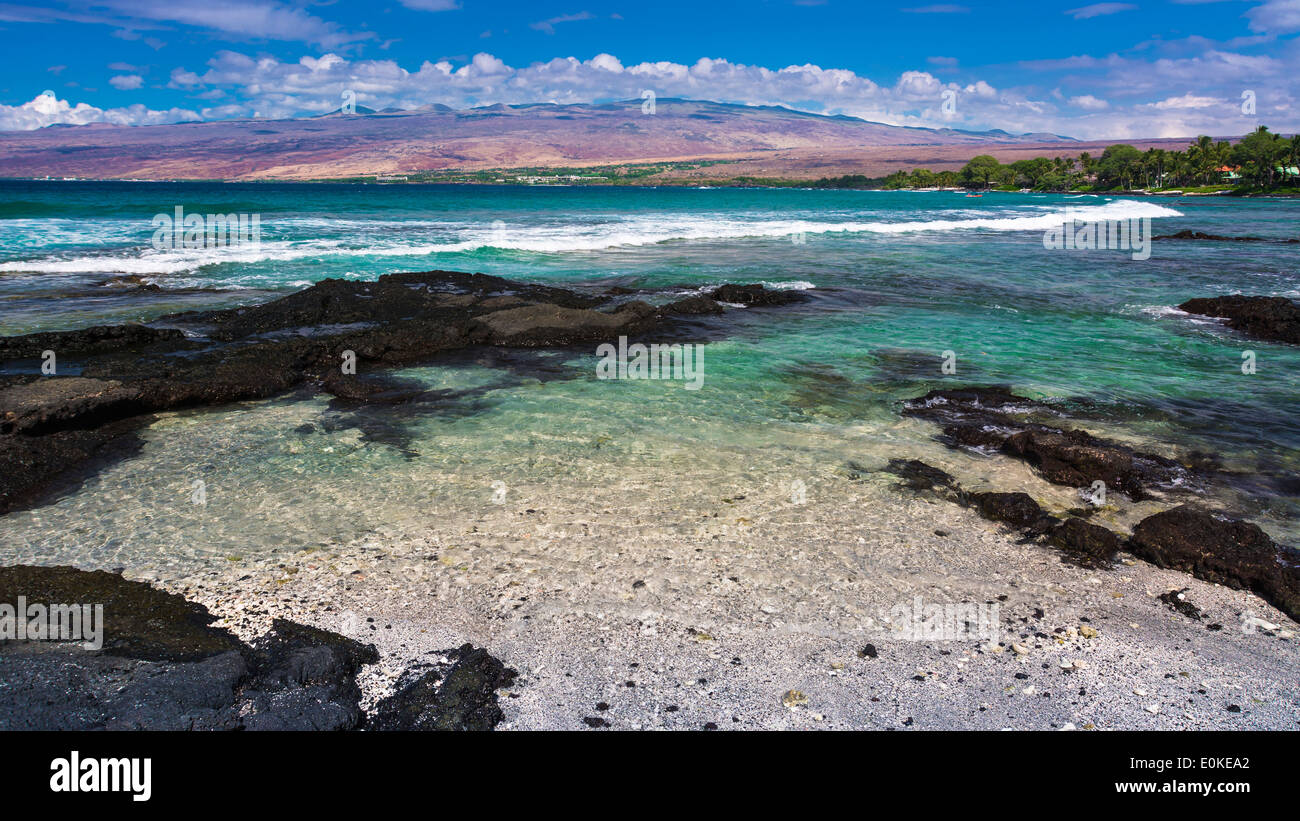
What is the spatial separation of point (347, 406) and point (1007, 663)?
28.6 feet

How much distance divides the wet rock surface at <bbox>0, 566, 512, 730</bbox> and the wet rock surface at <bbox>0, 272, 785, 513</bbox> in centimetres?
336

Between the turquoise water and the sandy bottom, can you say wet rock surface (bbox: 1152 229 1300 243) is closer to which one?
the turquoise water

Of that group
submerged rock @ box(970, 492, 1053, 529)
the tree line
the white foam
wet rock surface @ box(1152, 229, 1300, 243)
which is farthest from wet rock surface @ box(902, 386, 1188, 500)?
the tree line

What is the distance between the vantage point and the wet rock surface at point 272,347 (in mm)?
8344

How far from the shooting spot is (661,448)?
860 centimetres

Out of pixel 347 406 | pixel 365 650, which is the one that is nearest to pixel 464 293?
pixel 347 406

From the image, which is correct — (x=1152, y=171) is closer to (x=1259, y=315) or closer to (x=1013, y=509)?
(x=1259, y=315)

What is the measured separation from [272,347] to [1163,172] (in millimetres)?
177707

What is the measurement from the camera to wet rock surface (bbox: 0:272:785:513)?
8344 mm

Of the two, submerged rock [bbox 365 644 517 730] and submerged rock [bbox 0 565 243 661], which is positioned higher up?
submerged rock [bbox 0 565 243 661]

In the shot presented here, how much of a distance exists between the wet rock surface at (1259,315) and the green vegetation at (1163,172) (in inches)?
4954

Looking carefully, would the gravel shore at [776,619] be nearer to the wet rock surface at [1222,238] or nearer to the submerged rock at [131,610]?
the submerged rock at [131,610]

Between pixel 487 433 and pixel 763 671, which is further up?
pixel 487 433
